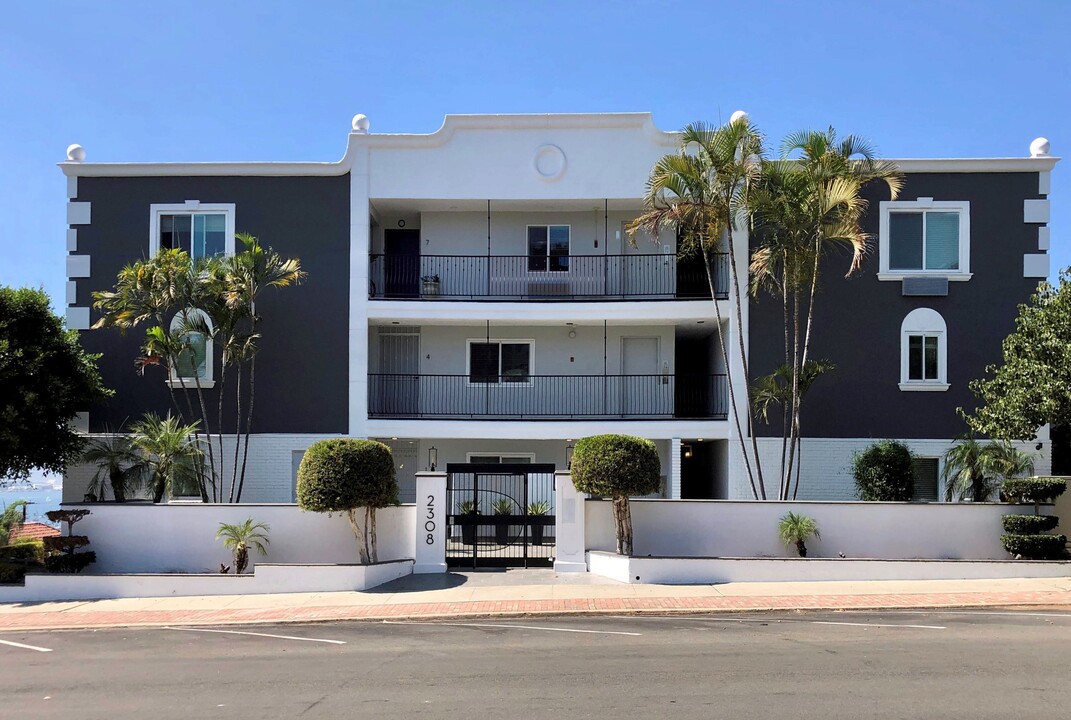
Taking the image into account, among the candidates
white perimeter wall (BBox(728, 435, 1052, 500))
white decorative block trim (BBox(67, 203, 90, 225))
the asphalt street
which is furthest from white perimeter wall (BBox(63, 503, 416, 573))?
white perimeter wall (BBox(728, 435, 1052, 500))

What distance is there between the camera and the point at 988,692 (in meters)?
8.92

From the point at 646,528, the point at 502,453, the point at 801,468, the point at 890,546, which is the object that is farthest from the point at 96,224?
the point at 890,546

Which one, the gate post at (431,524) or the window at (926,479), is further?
the window at (926,479)

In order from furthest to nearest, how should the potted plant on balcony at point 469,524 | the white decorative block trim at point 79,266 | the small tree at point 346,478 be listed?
1. the white decorative block trim at point 79,266
2. the potted plant on balcony at point 469,524
3. the small tree at point 346,478

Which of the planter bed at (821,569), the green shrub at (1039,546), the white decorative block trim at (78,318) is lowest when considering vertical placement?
the planter bed at (821,569)

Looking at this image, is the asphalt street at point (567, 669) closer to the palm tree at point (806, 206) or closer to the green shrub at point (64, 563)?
the green shrub at point (64, 563)

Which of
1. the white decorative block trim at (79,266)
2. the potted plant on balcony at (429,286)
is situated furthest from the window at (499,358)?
the white decorative block trim at (79,266)

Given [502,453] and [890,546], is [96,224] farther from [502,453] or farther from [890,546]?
[890,546]

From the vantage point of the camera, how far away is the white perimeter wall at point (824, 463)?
21422 millimetres

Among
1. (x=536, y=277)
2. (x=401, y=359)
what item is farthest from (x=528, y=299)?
(x=401, y=359)

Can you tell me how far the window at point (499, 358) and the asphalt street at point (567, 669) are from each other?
10.8 metres

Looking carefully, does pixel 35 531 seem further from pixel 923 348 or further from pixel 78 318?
pixel 923 348

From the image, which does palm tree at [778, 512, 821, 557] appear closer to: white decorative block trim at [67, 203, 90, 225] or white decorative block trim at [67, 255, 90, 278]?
white decorative block trim at [67, 255, 90, 278]

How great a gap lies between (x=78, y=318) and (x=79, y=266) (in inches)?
50.7
